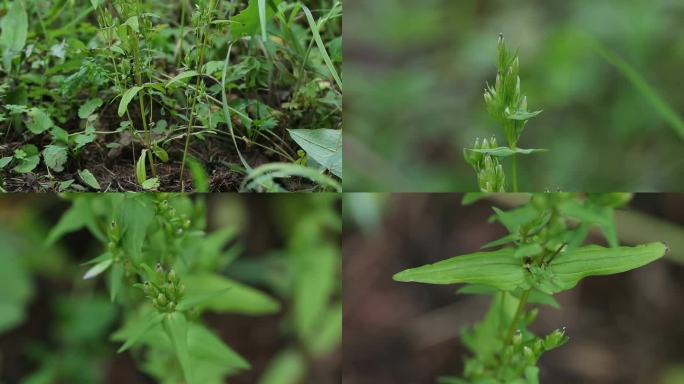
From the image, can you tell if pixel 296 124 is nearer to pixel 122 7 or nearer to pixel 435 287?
pixel 122 7

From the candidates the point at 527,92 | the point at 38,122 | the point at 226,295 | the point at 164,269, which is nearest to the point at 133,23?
the point at 38,122

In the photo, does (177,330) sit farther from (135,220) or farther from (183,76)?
(183,76)

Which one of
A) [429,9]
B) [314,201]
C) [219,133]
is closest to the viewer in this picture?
[219,133]

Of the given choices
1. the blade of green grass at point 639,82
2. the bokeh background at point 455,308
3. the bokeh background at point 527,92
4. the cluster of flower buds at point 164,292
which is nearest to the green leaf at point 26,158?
the cluster of flower buds at point 164,292

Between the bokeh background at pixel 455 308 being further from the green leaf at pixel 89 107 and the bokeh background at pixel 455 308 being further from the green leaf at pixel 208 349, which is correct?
the green leaf at pixel 89 107

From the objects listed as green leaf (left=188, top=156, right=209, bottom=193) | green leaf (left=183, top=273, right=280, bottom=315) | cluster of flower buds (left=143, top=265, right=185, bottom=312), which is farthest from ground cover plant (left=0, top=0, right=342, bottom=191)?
green leaf (left=183, top=273, right=280, bottom=315)

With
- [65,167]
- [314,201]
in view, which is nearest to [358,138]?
[314,201]

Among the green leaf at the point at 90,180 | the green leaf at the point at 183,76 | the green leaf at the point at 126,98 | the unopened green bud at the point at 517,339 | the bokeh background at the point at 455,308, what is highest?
the green leaf at the point at 183,76
